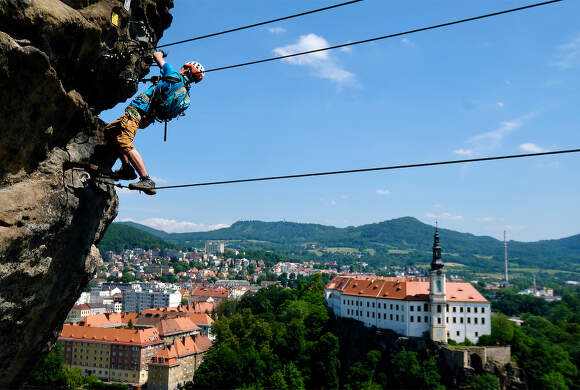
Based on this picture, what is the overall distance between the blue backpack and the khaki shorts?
38 cm

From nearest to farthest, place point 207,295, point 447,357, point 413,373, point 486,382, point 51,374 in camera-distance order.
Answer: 1. point 486,382
2. point 413,373
3. point 447,357
4. point 51,374
5. point 207,295

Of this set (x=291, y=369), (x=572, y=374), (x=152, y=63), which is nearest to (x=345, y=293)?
(x=291, y=369)

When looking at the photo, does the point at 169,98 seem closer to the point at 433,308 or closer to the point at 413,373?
the point at 413,373

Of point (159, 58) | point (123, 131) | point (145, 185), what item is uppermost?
point (159, 58)

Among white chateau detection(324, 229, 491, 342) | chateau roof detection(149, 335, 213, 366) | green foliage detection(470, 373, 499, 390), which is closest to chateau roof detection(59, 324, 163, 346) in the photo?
chateau roof detection(149, 335, 213, 366)

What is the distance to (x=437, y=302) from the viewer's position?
5709 cm

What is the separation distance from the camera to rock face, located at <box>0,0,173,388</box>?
4.64 m

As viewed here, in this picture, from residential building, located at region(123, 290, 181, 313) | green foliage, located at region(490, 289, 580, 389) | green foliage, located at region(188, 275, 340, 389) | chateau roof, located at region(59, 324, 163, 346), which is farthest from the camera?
residential building, located at region(123, 290, 181, 313)

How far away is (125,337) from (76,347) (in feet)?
27.3

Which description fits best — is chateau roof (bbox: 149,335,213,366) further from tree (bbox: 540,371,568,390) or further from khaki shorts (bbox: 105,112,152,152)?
khaki shorts (bbox: 105,112,152,152)

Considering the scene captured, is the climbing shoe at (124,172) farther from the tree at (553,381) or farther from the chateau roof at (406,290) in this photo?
the chateau roof at (406,290)

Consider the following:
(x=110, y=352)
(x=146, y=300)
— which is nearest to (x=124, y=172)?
(x=110, y=352)

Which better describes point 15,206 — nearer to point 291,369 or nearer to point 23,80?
point 23,80

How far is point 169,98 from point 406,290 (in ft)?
195
